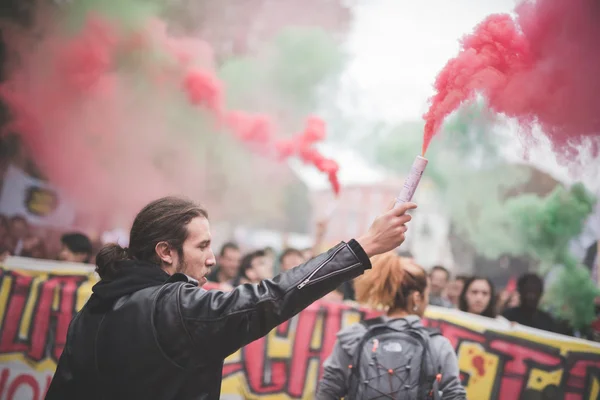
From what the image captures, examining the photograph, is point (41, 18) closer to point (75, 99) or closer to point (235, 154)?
point (75, 99)

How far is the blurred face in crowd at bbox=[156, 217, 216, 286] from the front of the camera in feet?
6.54

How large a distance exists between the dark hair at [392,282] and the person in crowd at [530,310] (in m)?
3.50

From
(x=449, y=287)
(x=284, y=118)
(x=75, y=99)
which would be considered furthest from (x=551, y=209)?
(x=75, y=99)

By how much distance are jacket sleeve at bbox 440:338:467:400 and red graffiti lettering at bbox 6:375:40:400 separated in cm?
375

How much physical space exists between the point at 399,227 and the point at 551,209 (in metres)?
12.5

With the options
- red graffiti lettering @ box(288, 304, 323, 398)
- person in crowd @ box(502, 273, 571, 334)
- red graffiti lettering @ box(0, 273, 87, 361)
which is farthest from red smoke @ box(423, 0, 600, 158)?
red graffiti lettering @ box(0, 273, 87, 361)

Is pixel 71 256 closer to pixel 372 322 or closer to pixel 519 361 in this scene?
pixel 372 322

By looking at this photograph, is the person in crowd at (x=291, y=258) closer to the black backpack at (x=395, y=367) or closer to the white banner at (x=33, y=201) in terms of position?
the black backpack at (x=395, y=367)

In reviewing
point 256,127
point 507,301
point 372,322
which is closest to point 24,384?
point 372,322

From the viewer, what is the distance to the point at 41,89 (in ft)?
44.0

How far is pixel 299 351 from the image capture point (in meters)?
4.77

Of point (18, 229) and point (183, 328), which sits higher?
point (183, 328)

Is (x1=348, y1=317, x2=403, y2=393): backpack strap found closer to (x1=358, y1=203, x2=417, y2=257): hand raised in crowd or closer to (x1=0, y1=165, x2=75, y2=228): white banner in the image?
(x1=358, y1=203, x2=417, y2=257): hand raised in crowd

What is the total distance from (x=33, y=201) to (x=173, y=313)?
471 inches
